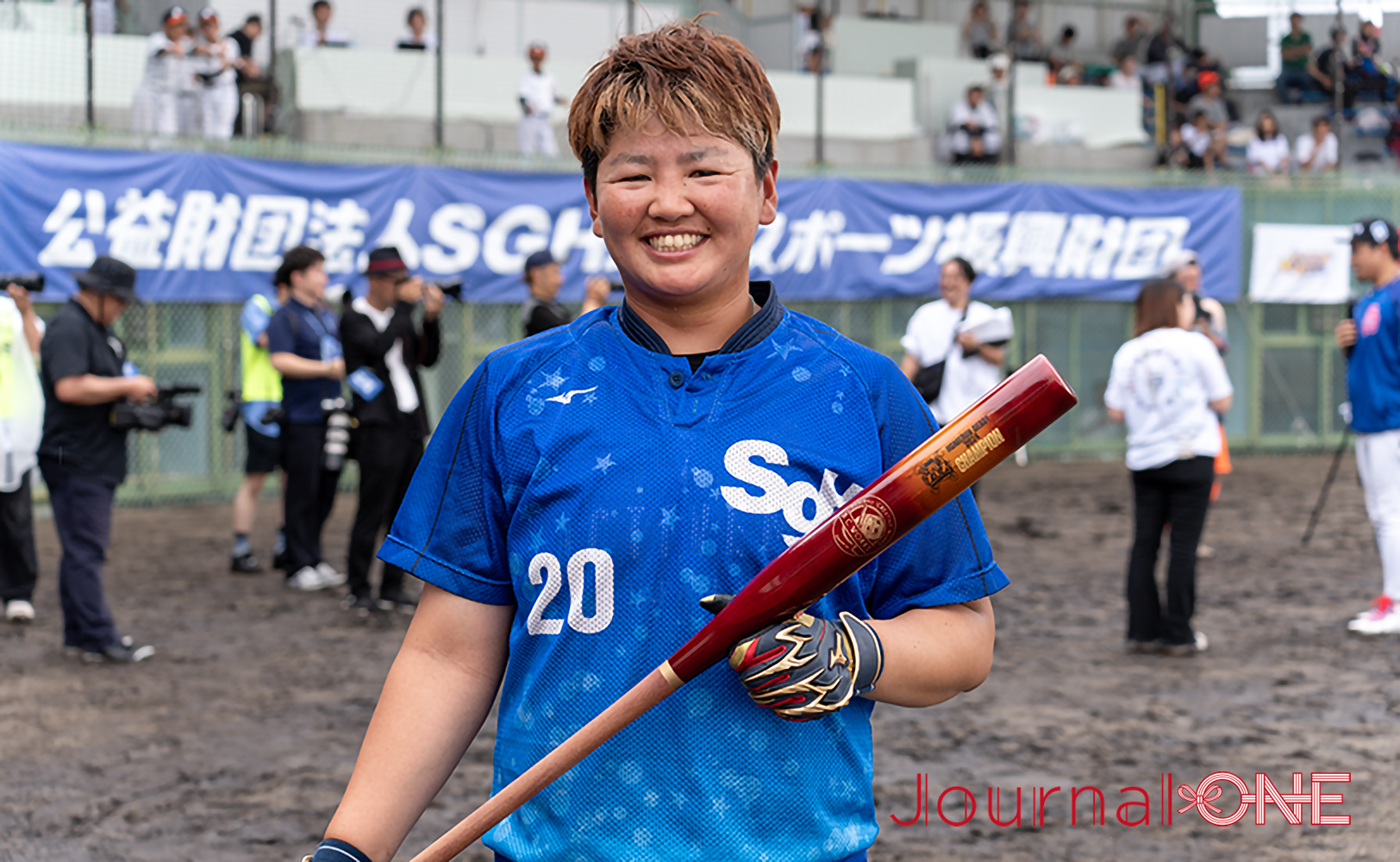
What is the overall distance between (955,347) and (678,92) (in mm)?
6962

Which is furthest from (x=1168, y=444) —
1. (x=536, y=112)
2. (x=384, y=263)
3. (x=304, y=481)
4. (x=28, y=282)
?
(x=536, y=112)

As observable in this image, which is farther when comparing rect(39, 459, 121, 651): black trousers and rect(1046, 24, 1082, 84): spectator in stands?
rect(1046, 24, 1082, 84): spectator in stands

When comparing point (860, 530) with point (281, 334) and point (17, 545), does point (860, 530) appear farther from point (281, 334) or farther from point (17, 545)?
point (281, 334)

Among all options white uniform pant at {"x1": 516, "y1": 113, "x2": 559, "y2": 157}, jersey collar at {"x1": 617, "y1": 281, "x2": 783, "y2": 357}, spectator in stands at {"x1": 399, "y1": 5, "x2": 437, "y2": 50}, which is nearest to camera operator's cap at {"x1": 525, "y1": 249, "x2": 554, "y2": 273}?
jersey collar at {"x1": 617, "y1": 281, "x2": 783, "y2": 357}

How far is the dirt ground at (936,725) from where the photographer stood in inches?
172

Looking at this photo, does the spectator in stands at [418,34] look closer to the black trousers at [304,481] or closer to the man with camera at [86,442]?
the black trousers at [304,481]

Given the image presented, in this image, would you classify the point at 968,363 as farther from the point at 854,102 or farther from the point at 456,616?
the point at 854,102

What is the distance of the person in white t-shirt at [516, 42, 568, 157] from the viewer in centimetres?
1434

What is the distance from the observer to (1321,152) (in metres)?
18.0

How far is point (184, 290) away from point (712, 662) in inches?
447

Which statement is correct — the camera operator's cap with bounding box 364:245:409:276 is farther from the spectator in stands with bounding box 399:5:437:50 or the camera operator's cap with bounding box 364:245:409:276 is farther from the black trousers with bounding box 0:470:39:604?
the spectator in stands with bounding box 399:5:437:50

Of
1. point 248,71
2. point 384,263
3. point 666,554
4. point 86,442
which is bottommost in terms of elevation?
point 86,442

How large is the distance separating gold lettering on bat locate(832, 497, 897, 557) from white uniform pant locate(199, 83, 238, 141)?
12.2 m

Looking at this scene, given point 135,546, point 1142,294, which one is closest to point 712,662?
A: point 1142,294
